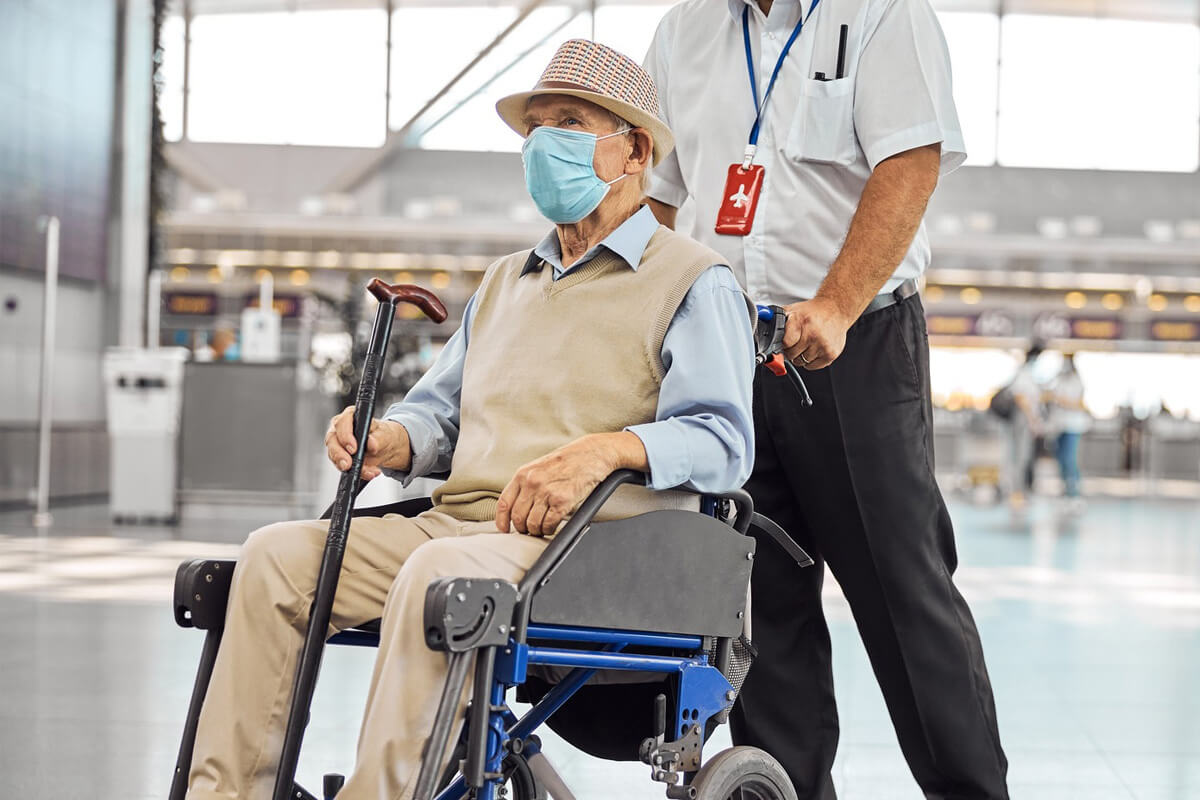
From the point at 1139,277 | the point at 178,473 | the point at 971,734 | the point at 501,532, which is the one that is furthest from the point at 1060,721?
the point at 1139,277

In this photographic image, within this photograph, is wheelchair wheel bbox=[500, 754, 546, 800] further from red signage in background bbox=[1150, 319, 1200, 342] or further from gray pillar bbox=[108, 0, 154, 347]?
red signage in background bbox=[1150, 319, 1200, 342]

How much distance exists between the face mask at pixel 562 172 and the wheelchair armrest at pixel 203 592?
1.96 feet

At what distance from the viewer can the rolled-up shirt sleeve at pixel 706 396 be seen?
5.16 ft

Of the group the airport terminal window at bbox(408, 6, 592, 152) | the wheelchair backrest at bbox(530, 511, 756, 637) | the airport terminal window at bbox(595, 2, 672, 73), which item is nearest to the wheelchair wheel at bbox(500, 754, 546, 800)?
the wheelchair backrest at bbox(530, 511, 756, 637)

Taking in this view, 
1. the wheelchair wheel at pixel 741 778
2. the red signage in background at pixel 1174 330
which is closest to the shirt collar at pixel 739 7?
the wheelchair wheel at pixel 741 778

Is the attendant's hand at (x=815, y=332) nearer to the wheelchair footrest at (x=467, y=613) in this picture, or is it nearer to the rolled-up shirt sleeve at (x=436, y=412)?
the rolled-up shirt sleeve at (x=436, y=412)

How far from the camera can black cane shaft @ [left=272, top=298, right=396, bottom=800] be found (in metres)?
1.49

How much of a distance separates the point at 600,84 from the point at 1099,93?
21707 mm

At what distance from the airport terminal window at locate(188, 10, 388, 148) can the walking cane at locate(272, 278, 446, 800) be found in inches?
786

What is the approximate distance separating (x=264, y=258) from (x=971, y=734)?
18420mm

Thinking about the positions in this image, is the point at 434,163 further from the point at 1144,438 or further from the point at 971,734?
the point at 971,734

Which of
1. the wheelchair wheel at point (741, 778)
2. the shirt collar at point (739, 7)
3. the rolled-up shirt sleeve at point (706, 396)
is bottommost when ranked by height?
the wheelchair wheel at point (741, 778)

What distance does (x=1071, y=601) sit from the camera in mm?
5605

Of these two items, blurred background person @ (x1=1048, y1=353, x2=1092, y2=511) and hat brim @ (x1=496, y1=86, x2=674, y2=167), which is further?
blurred background person @ (x1=1048, y1=353, x2=1092, y2=511)
